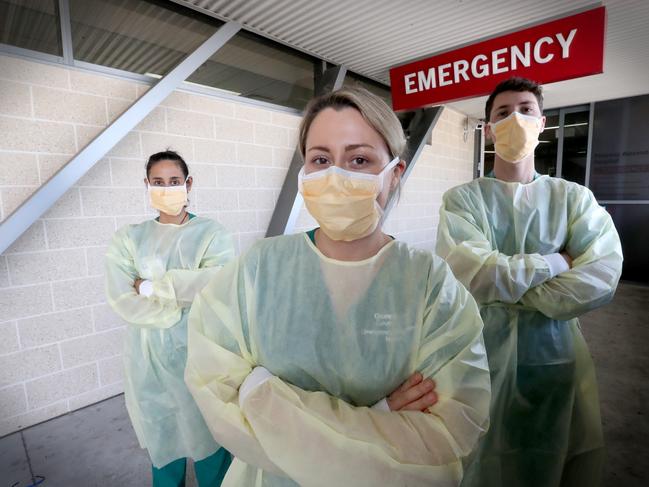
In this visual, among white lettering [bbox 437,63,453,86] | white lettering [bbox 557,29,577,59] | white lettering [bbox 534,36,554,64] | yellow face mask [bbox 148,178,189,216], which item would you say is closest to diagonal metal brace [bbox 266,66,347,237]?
white lettering [bbox 437,63,453,86]

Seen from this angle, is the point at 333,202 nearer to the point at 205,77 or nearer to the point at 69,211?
the point at 69,211

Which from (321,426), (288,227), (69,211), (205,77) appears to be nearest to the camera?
(321,426)

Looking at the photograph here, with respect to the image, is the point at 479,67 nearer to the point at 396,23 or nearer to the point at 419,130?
the point at 396,23

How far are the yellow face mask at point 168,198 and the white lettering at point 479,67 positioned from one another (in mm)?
2046

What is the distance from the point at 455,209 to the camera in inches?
58.9

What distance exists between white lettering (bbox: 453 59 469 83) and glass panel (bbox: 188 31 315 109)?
4.44ft

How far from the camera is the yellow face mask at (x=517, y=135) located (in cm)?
146

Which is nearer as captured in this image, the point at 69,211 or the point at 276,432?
the point at 276,432

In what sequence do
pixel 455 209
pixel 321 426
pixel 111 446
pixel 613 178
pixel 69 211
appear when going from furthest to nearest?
pixel 613 178 < pixel 69 211 < pixel 111 446 < pixel 455 209 < pixel 321 426

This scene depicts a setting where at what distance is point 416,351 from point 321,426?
10.5 inches

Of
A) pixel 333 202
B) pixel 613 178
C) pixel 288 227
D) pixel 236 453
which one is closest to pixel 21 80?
pixel 288 227

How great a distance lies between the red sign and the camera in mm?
2014

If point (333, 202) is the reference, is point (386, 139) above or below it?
above

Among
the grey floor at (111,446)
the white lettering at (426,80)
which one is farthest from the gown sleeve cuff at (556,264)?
the white lettering at (426,80)
